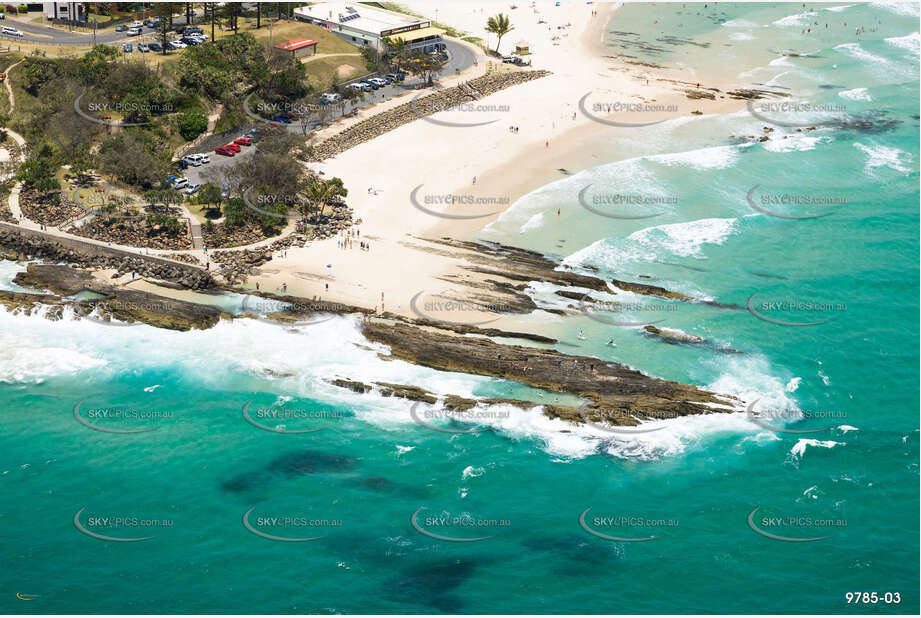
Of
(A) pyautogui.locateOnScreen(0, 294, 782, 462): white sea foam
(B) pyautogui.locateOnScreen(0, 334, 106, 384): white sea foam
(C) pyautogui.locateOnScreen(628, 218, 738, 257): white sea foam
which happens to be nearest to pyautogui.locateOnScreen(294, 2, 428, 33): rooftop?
(C) pyautogui.locateOnScreen(628, 218, 738, 257): white sea foam

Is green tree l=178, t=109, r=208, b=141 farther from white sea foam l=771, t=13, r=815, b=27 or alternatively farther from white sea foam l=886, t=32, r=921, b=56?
white sea foam l=886, t=32, r=921, b=56

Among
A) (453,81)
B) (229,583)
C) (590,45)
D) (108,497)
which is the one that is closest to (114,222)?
(108,497)

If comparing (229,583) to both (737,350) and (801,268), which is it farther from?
(801,268)

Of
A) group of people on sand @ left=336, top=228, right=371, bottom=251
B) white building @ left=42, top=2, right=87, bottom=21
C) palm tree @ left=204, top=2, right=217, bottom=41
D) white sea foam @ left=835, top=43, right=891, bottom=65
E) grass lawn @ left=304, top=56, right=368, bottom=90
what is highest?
white sea foam @ left=835, top=43, right=891, bottom=65

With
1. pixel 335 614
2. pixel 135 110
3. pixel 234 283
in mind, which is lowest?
pixel 335 614

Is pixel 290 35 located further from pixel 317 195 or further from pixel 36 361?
pixel 36 361
